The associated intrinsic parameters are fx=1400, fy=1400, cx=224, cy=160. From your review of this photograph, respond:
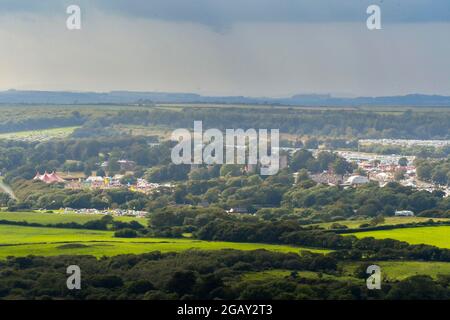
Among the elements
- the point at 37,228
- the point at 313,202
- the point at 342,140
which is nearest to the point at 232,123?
the point at 342,140

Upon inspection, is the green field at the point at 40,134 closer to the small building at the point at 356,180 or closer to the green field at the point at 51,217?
the small building at the point at 356,180

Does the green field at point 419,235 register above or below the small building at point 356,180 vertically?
below

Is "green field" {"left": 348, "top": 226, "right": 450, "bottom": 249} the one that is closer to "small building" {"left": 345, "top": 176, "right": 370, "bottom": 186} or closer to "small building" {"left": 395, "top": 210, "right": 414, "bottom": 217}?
"small building" {"left": 395, "top": 210, "right": 414, "bottom": 217}

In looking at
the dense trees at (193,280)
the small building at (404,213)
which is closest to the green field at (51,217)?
the small building at (404,213)

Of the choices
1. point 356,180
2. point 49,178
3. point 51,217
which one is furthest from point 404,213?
point 49,178
